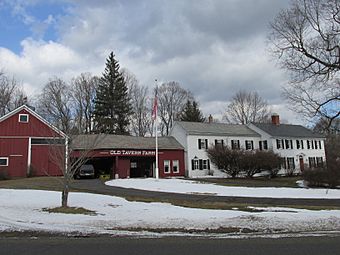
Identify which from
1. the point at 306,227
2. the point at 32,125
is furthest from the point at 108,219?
the point at 32,125

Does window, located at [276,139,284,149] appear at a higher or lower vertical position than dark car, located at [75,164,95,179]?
higher

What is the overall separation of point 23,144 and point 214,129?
85.2ft

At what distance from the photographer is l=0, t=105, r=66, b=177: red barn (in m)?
39.1

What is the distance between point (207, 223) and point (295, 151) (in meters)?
50.7

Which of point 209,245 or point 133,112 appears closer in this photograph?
point 209,245

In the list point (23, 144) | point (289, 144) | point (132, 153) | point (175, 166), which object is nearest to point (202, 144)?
point (175, 166)

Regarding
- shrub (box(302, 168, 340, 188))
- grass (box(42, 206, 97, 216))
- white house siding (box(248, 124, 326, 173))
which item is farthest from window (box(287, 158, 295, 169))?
grass (box(42, 206, 97, 216))

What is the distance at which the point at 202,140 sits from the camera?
5078cm

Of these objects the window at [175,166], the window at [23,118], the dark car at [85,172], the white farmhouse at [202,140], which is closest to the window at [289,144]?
the white farmhouse at [202,140]

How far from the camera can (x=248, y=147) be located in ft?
182

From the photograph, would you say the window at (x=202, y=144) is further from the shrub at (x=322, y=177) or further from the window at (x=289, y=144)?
the shrub at (x=322, y=177)

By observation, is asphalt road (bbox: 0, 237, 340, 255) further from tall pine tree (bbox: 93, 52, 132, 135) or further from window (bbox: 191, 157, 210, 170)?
tall pine tree (bbox: 93, 52, 132, 135)

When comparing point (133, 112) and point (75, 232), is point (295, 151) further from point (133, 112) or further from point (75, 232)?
point (75, 232)

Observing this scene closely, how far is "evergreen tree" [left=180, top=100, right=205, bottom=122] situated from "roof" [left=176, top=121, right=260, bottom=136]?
13010 mm
